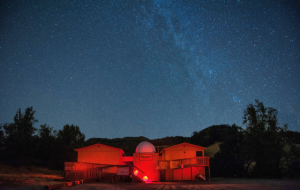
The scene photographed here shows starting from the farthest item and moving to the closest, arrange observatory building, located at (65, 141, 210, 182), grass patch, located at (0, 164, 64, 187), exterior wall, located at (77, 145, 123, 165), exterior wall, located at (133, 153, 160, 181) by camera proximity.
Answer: exterior wall, located at (77, 145, 123, 165)
exterior wall, located at (133, 153, 160, 181)
observatory building, located at (65, 141, 210, 182)
grass patch, located at (0, 164, 64, 187)

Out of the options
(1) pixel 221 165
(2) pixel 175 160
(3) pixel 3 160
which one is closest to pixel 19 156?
(3) pixel 3 160

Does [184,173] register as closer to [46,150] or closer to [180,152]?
[180,152]

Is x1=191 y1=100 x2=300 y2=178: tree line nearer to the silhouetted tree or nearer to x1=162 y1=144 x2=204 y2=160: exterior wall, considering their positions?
x1=162 y1=144 x2=204 y2=160: exterior wall

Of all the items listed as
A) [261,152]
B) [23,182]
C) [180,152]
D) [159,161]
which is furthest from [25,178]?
[261,152]

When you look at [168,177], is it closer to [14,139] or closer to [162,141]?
[14,139]

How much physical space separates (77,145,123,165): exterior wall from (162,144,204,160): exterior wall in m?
6.19

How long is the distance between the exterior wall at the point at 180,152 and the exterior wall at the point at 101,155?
6.19 metres

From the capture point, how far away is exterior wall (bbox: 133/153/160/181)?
3023 cm

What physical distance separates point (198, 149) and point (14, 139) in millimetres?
29175

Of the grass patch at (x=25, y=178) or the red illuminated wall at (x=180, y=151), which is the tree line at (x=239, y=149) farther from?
the grass patch at (x=25, y=178)

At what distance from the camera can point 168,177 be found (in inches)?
1198

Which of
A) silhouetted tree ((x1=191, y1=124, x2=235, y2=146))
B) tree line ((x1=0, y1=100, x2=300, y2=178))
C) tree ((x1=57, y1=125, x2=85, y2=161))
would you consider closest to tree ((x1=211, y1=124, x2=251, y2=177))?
tree line ((x1=0, y1=100, x2=300, y2=178))

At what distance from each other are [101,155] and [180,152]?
1043cm

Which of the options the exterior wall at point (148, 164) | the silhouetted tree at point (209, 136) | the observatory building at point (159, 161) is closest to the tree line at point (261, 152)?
the observatory building at point (159, 161)
